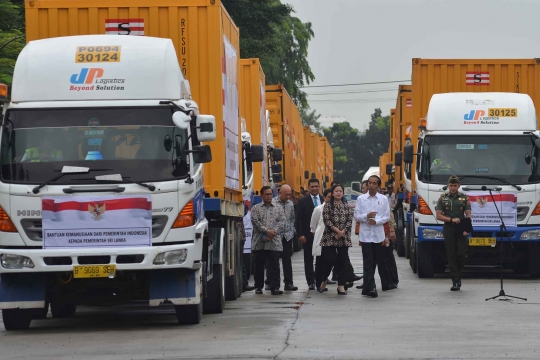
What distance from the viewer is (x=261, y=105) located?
2361 centimetres

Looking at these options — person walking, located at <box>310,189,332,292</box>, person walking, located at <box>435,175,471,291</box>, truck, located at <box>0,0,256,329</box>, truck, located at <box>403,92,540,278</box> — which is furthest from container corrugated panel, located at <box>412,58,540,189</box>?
truck, located at <box>0,0,256,329</box>

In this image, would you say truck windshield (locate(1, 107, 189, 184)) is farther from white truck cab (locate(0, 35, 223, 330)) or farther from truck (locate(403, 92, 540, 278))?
truck (locate(403, 92, 540, 278))

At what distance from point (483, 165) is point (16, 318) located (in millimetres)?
9882

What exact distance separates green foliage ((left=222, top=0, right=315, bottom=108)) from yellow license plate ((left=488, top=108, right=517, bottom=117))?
68.6 ft

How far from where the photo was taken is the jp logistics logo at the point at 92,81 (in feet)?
42.8

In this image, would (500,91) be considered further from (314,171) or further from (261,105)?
(314,171)

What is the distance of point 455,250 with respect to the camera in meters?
18.7

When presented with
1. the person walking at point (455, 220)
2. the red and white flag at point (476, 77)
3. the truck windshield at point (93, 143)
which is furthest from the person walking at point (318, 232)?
the red and white flag at point (476, 77)

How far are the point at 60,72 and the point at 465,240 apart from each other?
7.95 m

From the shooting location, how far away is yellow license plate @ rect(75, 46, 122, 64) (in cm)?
1312

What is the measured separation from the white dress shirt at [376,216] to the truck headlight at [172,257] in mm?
5680

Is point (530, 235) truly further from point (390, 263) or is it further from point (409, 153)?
point (390, 263)

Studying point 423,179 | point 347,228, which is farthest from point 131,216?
point 423,179

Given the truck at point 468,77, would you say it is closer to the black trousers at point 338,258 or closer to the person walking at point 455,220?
the person walking at point 455,220
